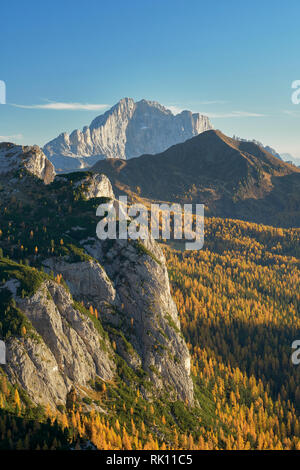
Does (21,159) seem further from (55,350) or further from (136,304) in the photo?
(55,350)

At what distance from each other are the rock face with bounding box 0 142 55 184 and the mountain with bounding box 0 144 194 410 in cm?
410

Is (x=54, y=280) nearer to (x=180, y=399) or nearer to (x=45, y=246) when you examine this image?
(x=45, y=246)

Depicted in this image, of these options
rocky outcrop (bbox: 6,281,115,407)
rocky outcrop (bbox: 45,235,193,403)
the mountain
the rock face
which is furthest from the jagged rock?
rocky outcrop (bbox: 6,281,115,407)

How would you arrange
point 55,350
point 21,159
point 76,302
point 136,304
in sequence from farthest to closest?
point 21,159
point 136,304
point 76,302
point 55,350

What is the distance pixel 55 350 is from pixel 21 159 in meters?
112

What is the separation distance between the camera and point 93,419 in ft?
266

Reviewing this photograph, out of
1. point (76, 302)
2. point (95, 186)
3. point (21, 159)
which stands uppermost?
point (21, 159)

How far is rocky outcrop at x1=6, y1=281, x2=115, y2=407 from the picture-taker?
2977 inches

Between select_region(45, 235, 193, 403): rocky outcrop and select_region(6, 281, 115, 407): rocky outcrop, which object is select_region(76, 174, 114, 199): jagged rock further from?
select_region(6, 281, 115, 407): rocky outcrop

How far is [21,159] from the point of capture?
167875 mm

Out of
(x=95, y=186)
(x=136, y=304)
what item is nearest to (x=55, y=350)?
(x=136, y=304)

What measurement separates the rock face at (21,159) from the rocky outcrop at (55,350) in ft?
294
